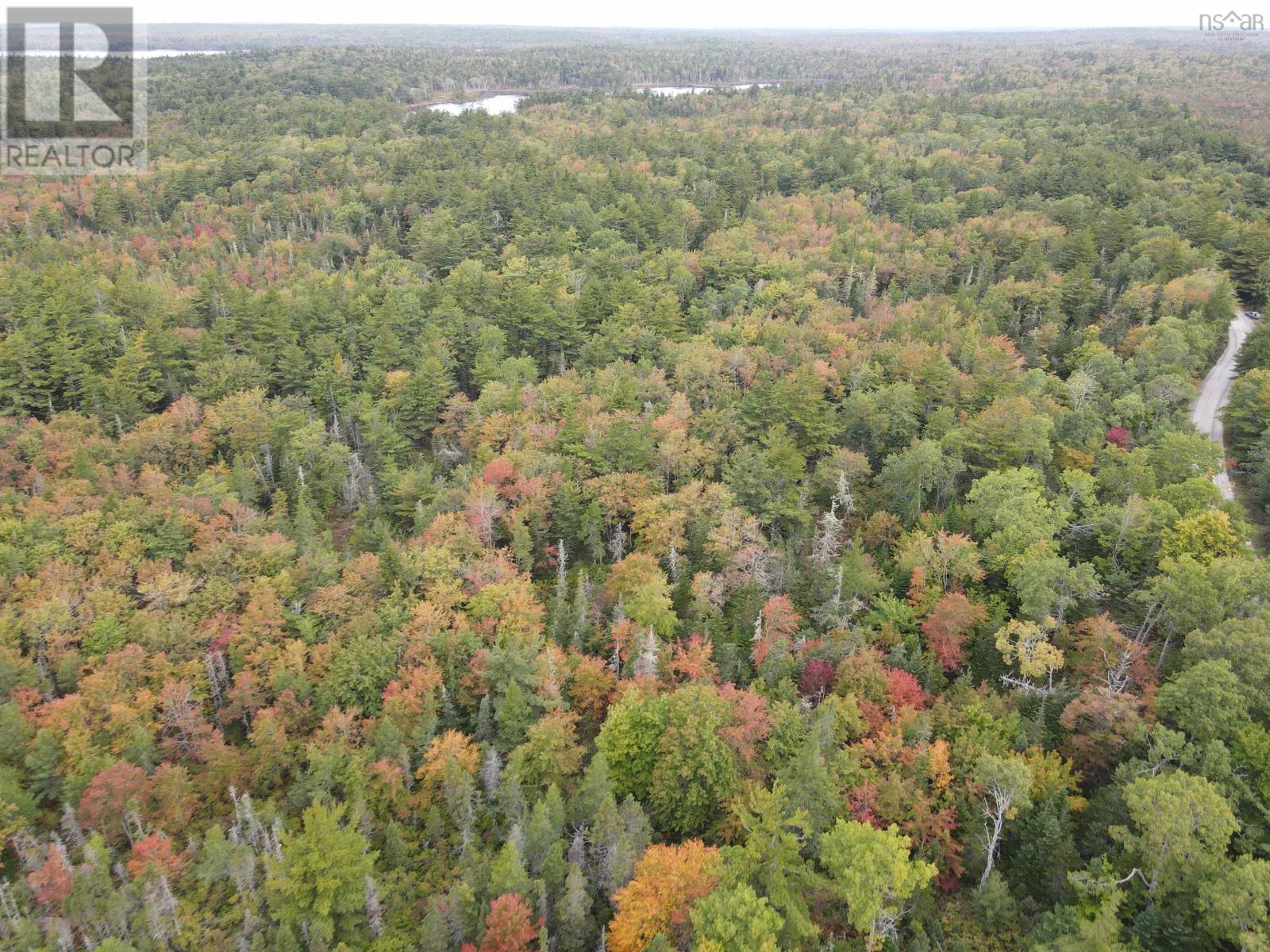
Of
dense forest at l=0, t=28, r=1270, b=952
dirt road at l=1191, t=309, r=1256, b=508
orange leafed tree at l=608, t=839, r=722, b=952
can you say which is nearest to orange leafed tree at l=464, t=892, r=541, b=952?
dense forest at l=0, t=28, r=1270, b=952

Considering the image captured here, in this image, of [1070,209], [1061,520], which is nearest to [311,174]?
[1070,209]

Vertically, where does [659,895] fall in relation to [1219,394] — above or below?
below

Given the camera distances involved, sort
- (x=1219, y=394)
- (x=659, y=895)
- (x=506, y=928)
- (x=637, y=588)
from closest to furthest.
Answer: (x=506, y=928) < (x=659, y=895) < (x=637, y=588) < (x=1219, y=394)

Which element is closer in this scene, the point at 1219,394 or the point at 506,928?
the point at 506,928

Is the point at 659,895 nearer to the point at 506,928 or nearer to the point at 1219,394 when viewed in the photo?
the point at 506,928

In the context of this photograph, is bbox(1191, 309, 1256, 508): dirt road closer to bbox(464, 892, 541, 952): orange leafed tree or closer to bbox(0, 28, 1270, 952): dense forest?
bbox(0, 28, 1270, 952): dense forest

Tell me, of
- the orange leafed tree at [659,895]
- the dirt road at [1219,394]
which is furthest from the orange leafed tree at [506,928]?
the dirt road at [1219,394]

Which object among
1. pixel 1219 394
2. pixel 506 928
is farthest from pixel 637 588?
pixel 1219 394
